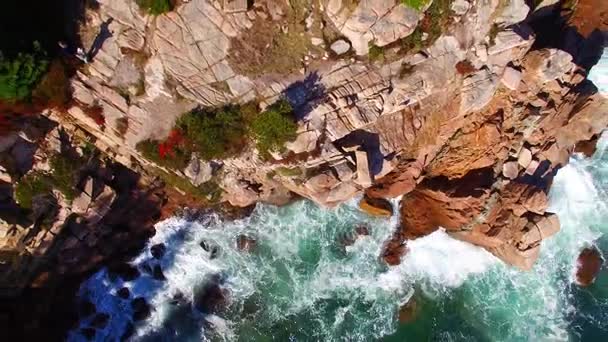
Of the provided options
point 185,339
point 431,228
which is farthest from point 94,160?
point 431,228

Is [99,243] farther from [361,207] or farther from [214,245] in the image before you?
[361,207]

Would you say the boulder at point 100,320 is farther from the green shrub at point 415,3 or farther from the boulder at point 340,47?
the green shrub at point 415,3

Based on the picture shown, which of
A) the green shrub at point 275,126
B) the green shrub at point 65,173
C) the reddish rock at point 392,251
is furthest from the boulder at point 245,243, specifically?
the green shrub at point 65,173

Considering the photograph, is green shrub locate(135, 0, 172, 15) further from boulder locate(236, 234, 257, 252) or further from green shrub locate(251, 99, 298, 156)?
boulder locate(236, 234, 257, 252)

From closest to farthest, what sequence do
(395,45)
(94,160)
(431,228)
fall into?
(395,45)
(94,160)
(431,228)

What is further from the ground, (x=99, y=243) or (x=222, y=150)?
(x=222, y=150)

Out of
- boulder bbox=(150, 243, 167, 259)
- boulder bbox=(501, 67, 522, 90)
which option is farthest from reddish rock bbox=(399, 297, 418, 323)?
boulder bbox=(150, 243, 167, 259)

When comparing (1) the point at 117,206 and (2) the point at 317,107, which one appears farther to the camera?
(1) the point at 117,206

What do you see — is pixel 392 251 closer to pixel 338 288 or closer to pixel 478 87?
pixel 338 288
